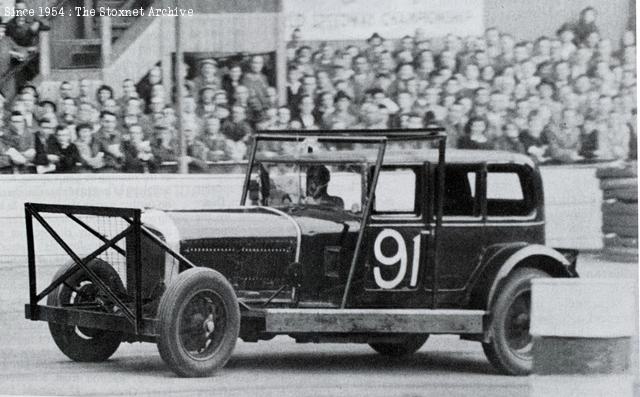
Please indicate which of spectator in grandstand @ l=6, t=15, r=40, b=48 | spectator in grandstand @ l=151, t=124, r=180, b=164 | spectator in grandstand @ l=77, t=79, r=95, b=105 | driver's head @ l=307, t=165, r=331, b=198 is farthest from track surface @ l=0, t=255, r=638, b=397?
spectator in grandstand @ l=6, t=15, r=40, b=48

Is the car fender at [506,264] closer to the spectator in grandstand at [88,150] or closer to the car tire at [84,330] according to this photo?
the car tire at [84,330]

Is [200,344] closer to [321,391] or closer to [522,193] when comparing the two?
[321,391]

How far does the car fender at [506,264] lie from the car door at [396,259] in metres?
0.32

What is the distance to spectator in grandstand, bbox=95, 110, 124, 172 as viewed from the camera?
8.55 m

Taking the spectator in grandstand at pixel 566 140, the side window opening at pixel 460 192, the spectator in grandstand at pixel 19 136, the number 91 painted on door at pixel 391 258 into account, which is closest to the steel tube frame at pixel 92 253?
the spectator in grandstand at pixel 19 136

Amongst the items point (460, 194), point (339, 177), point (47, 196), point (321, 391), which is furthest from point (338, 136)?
point (47, 196)

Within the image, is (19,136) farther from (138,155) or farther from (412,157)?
(412,157)

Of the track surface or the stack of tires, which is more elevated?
the stack of tires

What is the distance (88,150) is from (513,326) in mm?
3083

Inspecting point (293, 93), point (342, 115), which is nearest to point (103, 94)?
point (293, 93)

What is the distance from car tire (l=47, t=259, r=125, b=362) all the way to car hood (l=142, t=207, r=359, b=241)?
453 millimetres

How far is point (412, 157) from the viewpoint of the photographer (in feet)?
24.5

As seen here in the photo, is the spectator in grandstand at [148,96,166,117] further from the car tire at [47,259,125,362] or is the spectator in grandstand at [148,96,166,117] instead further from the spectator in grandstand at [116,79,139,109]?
the car tire at [47,259,125,362]

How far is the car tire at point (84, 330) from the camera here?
7473 millimetres
